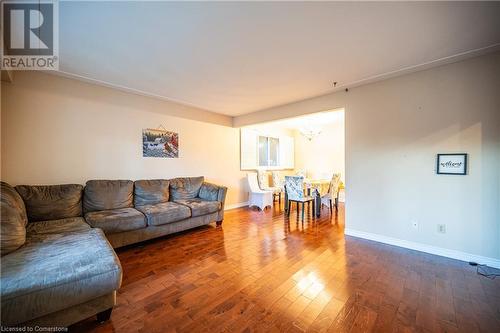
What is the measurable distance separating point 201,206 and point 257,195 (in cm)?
202

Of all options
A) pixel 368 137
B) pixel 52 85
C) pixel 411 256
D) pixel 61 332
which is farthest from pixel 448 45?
pixel 52 85

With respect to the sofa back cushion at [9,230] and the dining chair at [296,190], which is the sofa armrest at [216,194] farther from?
the sofa back cushion at [9,230]

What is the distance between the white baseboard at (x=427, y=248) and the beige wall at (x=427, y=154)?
0.04m

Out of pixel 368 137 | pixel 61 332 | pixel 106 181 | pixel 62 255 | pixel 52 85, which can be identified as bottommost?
pixel 61 332

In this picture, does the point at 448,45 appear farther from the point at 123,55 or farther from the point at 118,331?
the point at 118,331

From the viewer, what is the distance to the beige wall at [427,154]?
2.36 m

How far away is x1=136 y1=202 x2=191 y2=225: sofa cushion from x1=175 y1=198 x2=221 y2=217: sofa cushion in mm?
112

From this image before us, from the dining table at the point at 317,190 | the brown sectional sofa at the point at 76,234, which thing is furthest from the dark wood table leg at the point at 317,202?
the brown sectional sofa at the point at 76,234

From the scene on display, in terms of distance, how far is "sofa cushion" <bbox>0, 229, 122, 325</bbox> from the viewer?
1.17m

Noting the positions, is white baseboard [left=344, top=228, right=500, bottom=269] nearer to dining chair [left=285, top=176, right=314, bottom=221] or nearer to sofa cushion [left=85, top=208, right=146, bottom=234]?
dining chair [left=285, top=176, right=314, bottom=221]

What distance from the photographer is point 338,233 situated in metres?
3.42

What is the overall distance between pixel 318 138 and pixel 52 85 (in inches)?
257

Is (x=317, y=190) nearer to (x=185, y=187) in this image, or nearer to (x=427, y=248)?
(x=427, y=248)

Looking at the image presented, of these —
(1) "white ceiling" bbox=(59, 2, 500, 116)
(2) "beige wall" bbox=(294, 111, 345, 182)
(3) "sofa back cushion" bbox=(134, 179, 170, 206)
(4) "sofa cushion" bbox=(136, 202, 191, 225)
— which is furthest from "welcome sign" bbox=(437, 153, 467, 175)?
(3) "sofa back cushion" bbox=(134, 179, 170, 206)
